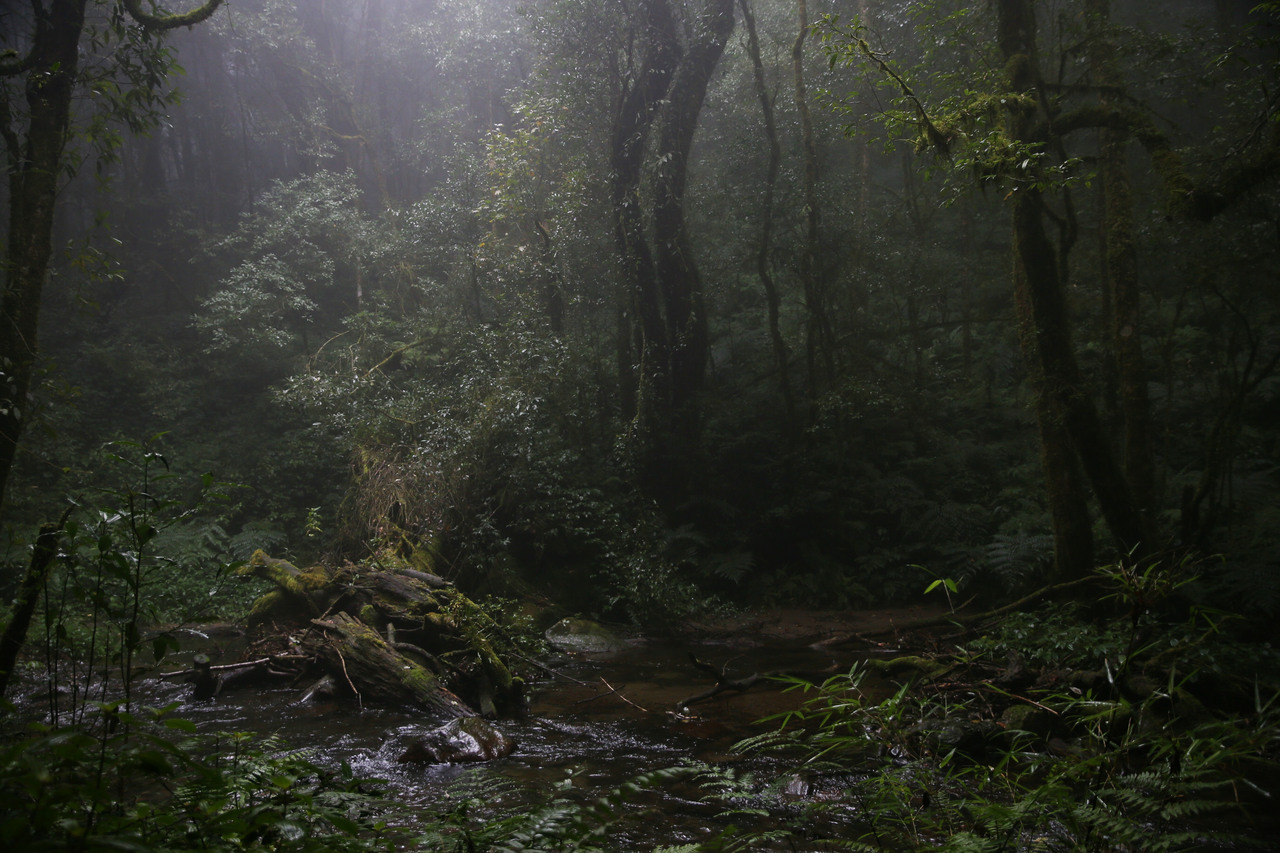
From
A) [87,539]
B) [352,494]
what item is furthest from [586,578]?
[87,539]

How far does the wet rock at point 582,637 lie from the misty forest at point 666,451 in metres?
0.09

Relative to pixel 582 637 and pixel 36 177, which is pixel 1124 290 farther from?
pixel 36 177

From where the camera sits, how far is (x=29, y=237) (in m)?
4.67

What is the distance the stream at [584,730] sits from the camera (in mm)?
4180

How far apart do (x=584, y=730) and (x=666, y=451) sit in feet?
22.4

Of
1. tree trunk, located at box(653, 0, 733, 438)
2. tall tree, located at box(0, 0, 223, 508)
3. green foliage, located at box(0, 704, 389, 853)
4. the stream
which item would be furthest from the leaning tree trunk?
green foliage, located at box(0, 704, 389, 853)

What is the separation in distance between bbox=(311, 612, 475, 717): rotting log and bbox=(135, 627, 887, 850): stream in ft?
0.61

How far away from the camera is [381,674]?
6.46 meters

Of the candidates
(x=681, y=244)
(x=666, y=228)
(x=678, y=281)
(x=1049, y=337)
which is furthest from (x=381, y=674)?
(x=666, y=228)

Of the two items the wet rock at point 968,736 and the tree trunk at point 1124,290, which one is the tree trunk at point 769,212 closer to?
the tree trunk at point 1124,290

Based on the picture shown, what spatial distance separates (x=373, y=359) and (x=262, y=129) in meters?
14.7

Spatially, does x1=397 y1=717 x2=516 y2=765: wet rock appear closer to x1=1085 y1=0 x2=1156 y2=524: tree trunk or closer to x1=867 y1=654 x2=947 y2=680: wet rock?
x1=867 y1=654 x2=947 y2=680: wet rock

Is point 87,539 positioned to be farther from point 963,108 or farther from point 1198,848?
point 963,108

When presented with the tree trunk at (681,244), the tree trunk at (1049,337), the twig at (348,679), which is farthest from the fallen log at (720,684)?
the tree trunk at (681,244)
